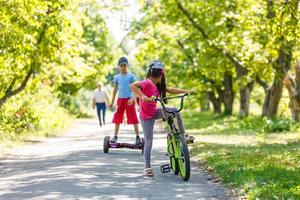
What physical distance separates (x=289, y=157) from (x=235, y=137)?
7845mm

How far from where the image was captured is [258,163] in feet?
42.7

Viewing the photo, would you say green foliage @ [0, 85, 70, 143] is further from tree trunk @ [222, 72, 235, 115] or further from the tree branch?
tree trunk @ [222, 72, 235, 115]

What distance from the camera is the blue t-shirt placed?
1639cm

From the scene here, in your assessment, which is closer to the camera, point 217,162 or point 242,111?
point 217,162

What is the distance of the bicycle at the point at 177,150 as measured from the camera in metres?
11.3

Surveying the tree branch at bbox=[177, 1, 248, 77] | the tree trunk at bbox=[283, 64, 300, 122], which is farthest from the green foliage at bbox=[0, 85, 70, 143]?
the tree trunk at bbox=[283, 64, 300, 122]

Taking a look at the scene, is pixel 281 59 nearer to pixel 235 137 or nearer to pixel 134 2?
pixel 235 137

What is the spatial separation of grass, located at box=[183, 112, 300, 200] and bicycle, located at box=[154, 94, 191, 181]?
2.29ft

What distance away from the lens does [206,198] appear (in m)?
9.84

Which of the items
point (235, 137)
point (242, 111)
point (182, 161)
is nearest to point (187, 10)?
point (242, 111)

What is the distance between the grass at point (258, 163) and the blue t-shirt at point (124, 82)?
7.22 ft

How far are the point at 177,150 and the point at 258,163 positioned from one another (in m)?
2.01

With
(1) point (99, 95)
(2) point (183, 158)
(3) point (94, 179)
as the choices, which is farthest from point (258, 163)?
(1) point (99, 95)

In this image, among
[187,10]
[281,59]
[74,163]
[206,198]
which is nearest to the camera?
[206,198]
